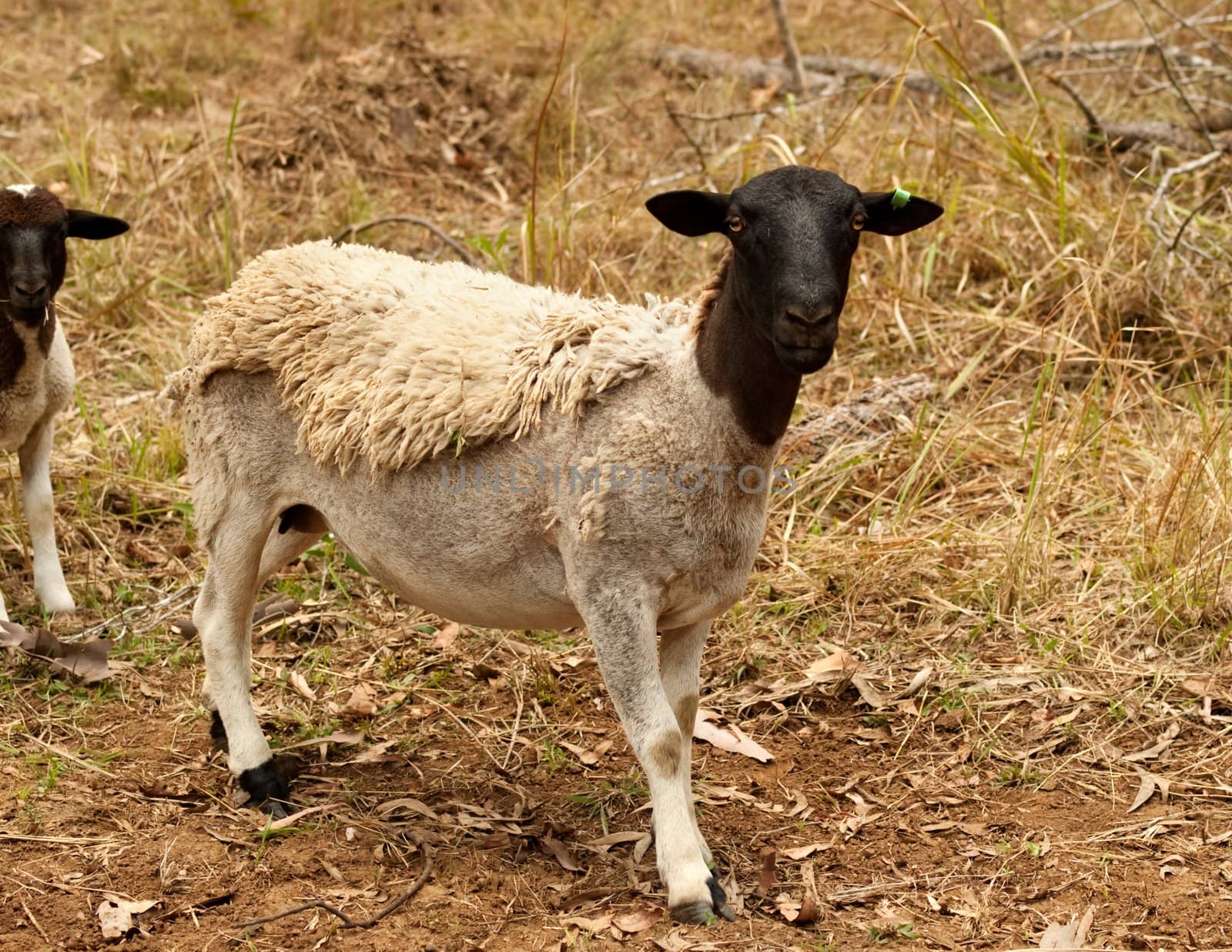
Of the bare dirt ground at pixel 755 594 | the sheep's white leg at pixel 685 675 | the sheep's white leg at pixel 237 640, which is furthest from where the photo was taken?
the sheep's white leg at pixel 237 640

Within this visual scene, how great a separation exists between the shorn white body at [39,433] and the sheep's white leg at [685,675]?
9.54 feet

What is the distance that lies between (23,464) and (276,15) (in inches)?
253

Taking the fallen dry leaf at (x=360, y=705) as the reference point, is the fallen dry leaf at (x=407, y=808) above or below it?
above

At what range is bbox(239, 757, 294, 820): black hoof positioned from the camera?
14.9ft

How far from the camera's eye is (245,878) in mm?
4066

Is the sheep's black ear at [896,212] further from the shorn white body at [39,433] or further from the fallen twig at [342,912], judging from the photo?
the shorn white body at [39,433]

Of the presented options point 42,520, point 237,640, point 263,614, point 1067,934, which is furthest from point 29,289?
point 1067,934

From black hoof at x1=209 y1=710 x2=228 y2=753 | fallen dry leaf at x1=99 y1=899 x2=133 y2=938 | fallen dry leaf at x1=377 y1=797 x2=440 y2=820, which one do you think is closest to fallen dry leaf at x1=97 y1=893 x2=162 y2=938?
fallen dry leaf at x1=99 y1=899 x2=133 y2=938

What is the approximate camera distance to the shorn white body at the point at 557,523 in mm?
3812

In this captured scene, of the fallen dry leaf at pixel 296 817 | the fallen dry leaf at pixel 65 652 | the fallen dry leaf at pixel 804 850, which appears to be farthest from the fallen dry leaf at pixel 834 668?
the fallen dry leaf at pixel 65 652

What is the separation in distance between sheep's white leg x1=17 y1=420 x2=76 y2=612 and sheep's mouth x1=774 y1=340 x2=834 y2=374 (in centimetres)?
363

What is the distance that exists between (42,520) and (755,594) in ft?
10.0

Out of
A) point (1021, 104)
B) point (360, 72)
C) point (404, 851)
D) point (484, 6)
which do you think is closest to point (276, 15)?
point (484, 6)

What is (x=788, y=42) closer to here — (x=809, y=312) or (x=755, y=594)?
(x=755, y=594)
